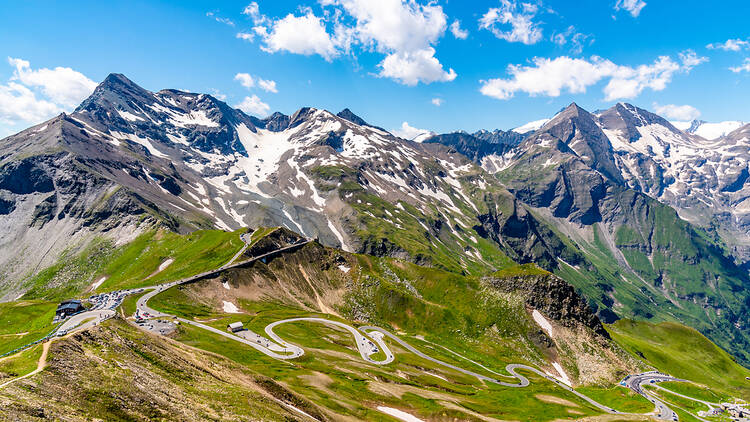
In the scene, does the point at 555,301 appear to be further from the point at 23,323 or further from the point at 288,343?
the point at 23,323

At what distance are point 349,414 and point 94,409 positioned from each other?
4459 cm

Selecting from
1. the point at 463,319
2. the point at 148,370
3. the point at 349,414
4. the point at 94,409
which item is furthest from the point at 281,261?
the point at 94,409

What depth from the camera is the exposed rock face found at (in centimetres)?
19188

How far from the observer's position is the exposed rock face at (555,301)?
630 ft

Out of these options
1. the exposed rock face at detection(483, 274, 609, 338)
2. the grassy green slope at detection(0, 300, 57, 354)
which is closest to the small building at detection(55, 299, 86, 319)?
the grassy green slope at detection(0, 300, 57, 354)

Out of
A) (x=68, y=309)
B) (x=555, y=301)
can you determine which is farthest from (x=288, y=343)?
(x=555, y=301)

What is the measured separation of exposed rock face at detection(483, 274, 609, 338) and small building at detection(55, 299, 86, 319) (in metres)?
181

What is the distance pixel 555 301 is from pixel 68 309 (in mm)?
197143

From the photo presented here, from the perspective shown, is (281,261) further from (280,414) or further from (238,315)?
(280,414)

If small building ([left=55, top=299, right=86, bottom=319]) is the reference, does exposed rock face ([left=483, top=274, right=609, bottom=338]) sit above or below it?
above

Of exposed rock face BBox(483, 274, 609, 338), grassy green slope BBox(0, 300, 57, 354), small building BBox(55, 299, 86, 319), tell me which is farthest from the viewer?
exposed rock face BBox(483, 274, 609, 338)

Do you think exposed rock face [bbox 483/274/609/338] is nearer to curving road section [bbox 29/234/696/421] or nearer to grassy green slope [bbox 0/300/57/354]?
curving road section [bbox 29/234/696/421]

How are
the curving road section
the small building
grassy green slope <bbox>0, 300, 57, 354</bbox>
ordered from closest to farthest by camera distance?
grassy green slope <bbox>0, 300, 57, 354</bbox>, the small building, the curving road section

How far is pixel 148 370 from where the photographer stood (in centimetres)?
4712
